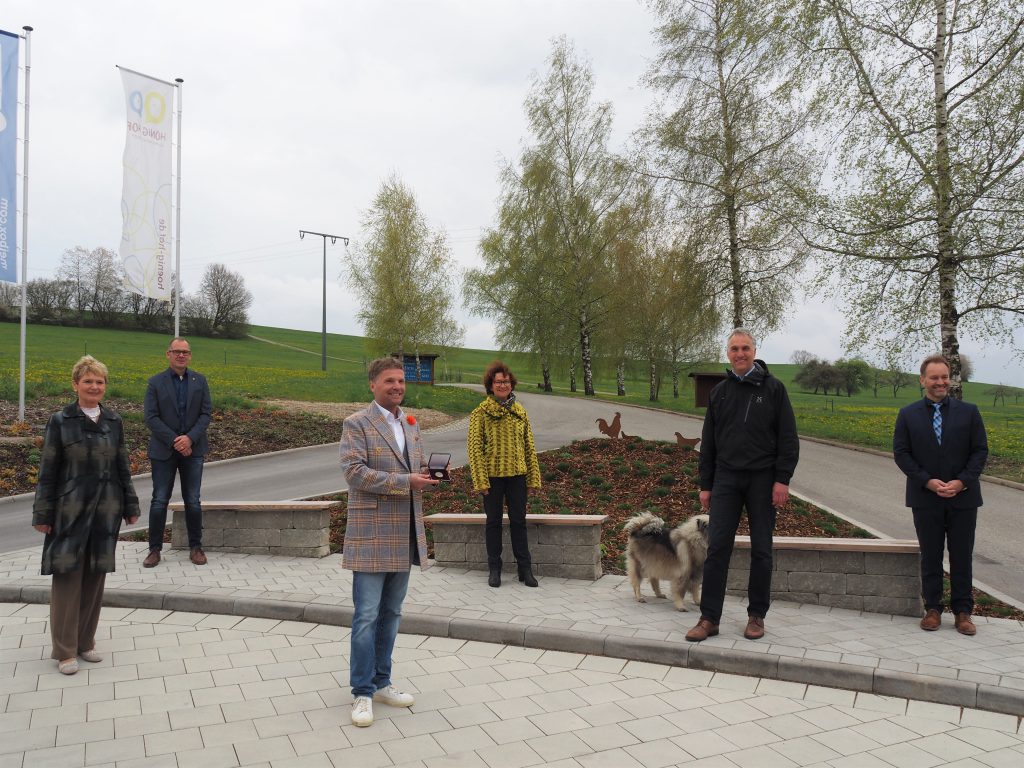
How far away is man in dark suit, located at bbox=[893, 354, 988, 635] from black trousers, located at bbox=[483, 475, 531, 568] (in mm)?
3005

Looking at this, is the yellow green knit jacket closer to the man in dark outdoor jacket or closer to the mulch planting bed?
the mulch planting bed

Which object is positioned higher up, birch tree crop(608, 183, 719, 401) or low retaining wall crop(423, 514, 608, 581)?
birch tree crop(608, 183, 719, 401)

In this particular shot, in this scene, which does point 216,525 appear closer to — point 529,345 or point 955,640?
point 955,640

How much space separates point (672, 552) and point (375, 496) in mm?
2705

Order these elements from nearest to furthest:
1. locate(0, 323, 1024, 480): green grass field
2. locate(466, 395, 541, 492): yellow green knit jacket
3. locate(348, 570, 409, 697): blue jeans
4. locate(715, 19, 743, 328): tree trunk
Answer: locate(348, 570, 409, 697): blue jeans
locate(466, 395, 541, 492): yellow green knit jacket
locate(0, 323, 1024, 480): green grass field
locate(715, 19, 743, 328): tree trunk

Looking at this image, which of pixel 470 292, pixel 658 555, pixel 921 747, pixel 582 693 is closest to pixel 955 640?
pixel 921 747

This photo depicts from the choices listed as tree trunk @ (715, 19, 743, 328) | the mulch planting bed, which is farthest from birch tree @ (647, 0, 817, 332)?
the mulch planting bed

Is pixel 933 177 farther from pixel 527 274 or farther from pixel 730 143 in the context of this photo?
pixel 527 274

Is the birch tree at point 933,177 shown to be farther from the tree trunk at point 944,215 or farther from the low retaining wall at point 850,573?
the low retaining wall at point 850,573

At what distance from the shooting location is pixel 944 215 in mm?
14578

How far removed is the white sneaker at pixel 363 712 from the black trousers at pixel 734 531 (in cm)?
244

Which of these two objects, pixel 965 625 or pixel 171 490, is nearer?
pixel 965 625

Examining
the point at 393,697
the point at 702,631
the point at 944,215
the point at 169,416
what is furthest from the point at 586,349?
the point at 393,697

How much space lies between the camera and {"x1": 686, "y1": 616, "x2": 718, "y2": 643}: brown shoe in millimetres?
5129
